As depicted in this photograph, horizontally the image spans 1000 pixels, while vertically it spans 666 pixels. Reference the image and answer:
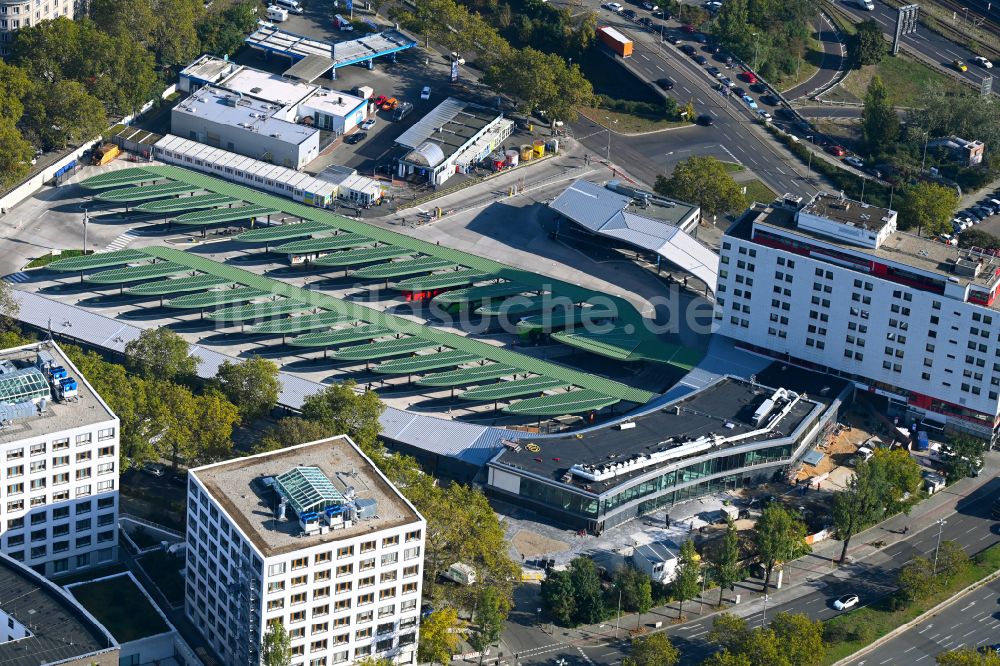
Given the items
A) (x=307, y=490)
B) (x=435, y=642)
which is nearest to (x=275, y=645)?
(x=307, y=490)

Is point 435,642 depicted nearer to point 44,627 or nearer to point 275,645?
point 275,645

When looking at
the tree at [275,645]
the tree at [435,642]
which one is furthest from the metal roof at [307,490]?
the tree at [435,642]

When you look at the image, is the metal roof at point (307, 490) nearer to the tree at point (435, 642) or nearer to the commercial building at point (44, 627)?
the tree at point (435, 642)

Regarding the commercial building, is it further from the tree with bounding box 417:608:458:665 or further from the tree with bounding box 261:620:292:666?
the tree with bounding box 417:608:458:665

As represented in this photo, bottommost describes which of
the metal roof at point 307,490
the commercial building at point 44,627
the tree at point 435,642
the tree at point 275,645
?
the tree at point 435,642

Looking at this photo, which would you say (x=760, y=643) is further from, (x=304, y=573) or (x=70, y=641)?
(x=70, y=641)

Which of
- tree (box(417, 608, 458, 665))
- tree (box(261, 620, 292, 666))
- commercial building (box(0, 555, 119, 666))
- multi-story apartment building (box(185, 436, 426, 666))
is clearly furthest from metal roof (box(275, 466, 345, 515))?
commercial building (box(0, 555, 119, 666))
